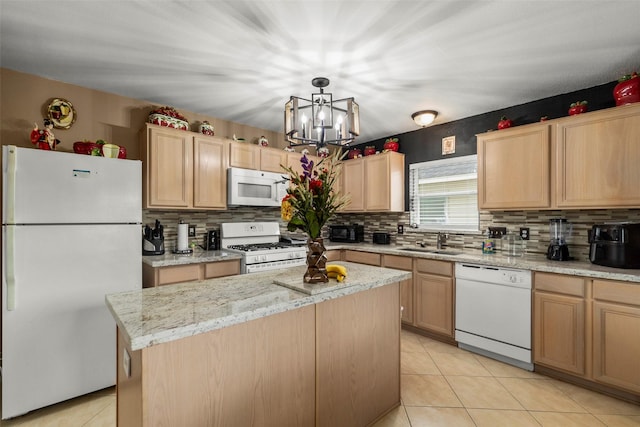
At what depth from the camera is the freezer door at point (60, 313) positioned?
6.32 feet

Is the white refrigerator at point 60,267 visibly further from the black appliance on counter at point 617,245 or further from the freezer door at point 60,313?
the black appliance on counter at point 617,245

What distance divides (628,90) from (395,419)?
2.92 m

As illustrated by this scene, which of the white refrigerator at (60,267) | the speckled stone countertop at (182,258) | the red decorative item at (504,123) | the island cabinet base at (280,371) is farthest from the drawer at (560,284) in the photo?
the white refrigerator at (60,267)

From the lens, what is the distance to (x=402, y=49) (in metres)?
2.12

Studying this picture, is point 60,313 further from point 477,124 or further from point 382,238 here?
point 477,124

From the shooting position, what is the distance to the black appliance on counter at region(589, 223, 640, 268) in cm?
217

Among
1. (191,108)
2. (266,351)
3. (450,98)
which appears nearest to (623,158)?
(450,98)

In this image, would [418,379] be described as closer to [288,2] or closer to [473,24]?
[473,24]

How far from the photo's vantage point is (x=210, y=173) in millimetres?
3254

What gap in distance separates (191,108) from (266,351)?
9.55ft

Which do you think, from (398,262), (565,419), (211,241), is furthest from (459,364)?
(211,241)

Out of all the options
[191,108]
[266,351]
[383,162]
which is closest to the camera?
[266,351]

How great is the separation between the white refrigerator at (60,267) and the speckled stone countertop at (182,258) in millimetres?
284

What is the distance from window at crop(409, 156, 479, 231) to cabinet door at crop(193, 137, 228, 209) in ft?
8.06
